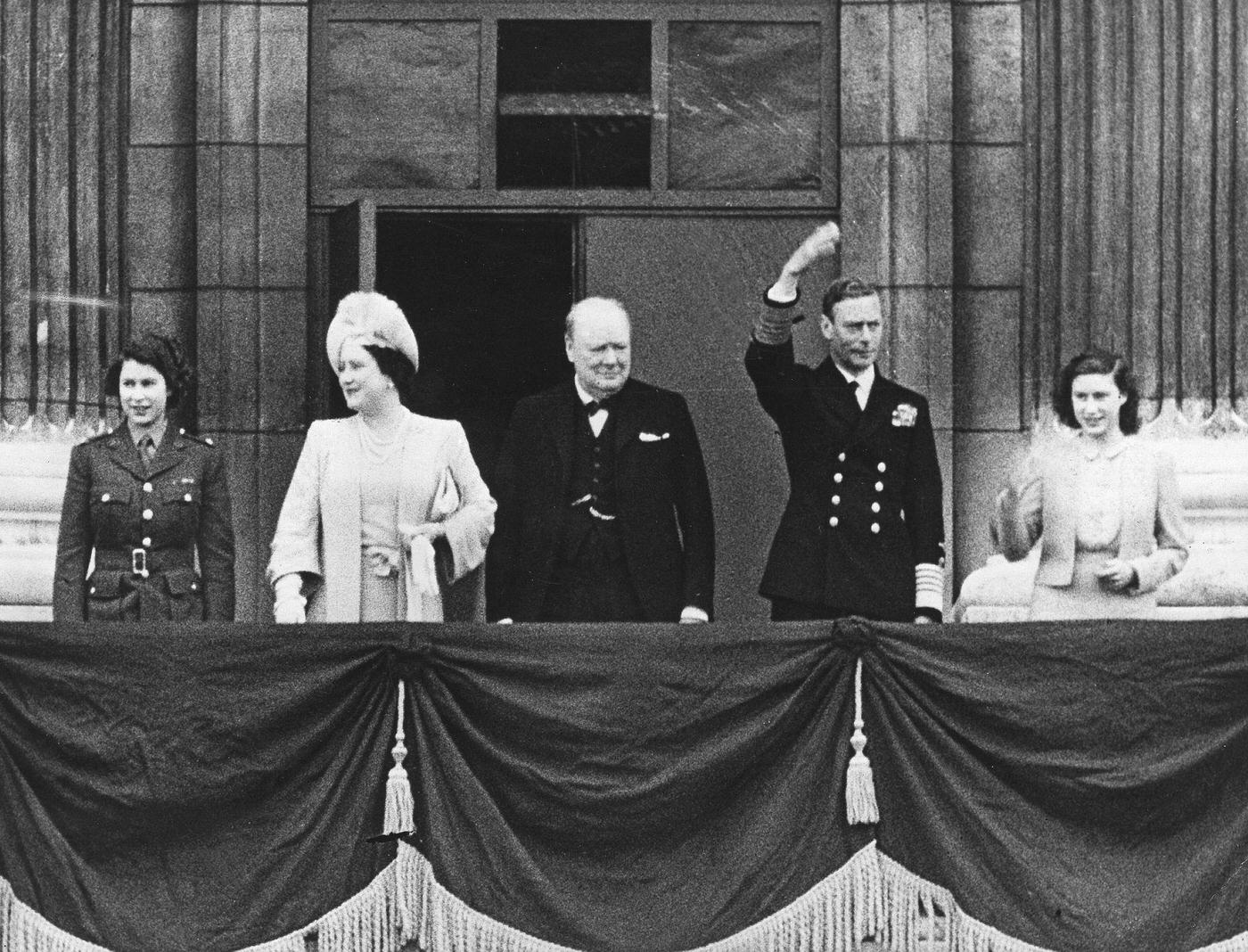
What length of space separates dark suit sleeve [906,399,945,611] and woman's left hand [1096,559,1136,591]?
25.3 inches

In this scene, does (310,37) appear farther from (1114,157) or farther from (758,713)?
(758,713)

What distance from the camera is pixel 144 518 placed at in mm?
12078

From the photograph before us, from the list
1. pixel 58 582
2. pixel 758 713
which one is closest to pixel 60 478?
pixel 58 582

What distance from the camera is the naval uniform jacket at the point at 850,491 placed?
39.8 ft

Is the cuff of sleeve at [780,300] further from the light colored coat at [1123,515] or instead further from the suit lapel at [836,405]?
the light colored coat at [1123,515]

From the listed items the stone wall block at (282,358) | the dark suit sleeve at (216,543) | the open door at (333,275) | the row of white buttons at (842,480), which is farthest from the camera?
the stone wall block at (282,358)

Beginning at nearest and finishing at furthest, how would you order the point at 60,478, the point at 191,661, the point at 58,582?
the point at 191,661 → the point at 58,582 → the point at 60,478

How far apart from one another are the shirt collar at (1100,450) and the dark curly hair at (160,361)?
11.6ft

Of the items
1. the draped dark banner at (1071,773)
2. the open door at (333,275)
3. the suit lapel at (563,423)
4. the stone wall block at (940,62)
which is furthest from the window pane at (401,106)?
the draped dark banner at (1071,773)

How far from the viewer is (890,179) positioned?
1509 cm

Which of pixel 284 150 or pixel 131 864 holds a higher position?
pixel 284 150

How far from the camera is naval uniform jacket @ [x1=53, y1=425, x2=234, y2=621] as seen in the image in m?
12.1

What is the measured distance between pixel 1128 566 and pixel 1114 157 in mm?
3538

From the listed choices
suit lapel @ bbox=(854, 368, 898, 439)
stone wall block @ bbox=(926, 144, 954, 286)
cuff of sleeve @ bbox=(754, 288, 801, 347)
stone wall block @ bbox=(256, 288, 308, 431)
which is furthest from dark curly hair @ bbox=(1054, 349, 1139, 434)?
stone wall block @ bbox=(256, 288, 308, 431)
